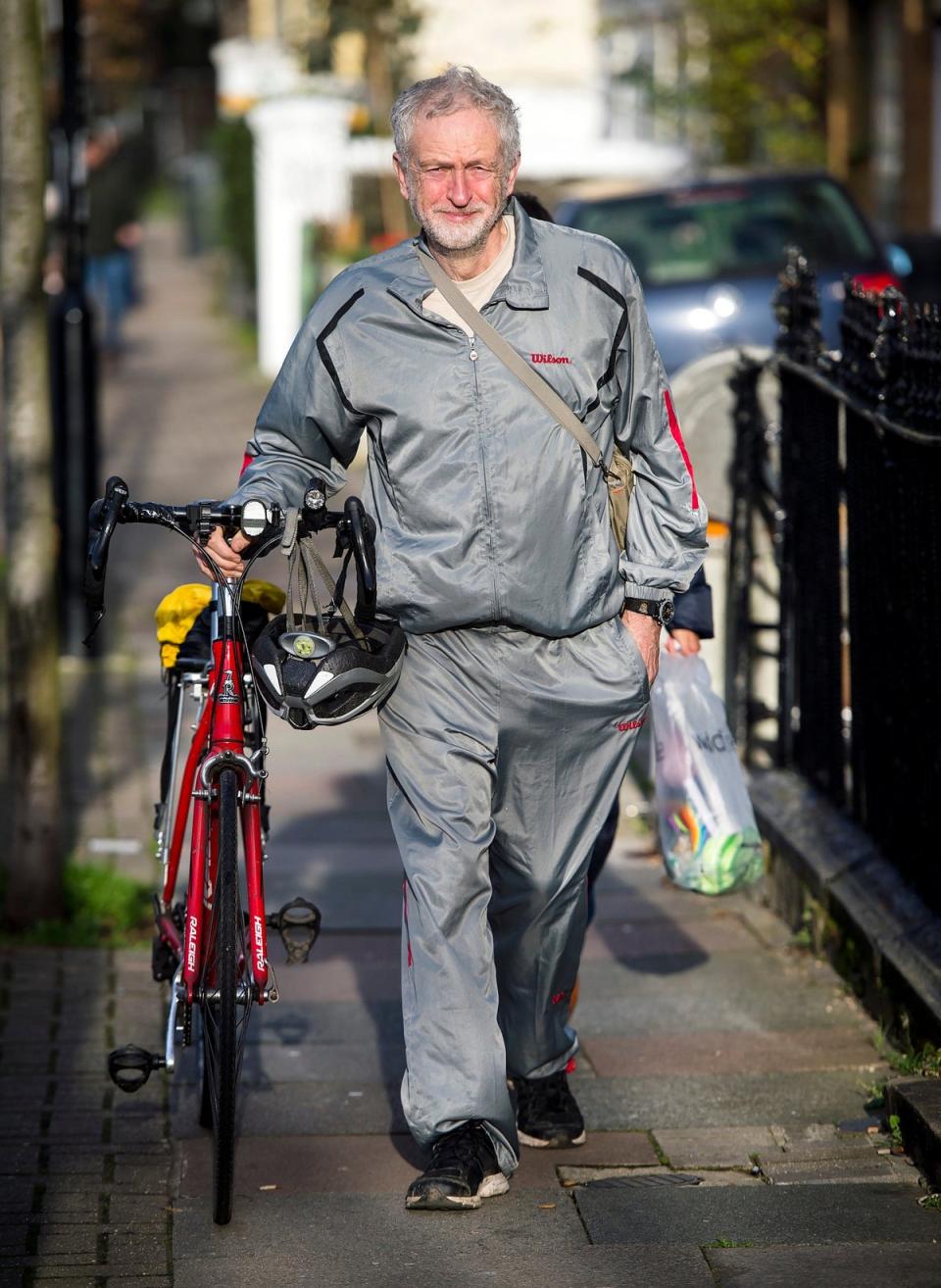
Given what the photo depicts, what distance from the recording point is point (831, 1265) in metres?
3.49

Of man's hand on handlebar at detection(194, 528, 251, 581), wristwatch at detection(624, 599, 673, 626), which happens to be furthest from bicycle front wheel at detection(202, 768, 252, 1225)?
wristwatch at detection(624, 599, 673, 626)

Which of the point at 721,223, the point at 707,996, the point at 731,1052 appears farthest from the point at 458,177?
the point at 721,223

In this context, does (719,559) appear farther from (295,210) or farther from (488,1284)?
(295,210)

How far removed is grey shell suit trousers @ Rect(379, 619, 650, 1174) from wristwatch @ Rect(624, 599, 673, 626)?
4 cm

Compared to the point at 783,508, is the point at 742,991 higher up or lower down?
lower down

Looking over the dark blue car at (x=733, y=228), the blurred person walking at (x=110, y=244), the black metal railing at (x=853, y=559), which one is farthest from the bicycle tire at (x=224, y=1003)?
the dark blue car at (x=733, y=228)

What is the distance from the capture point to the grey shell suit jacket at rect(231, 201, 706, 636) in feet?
12.6

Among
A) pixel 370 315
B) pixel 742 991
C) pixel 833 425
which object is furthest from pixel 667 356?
pixel 370 315

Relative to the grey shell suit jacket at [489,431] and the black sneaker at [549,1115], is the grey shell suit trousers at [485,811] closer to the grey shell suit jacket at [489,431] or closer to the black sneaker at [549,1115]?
the grey shell suit jacket at [489,431]

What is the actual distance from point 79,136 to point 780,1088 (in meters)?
6.31

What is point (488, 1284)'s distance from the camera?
140 inches

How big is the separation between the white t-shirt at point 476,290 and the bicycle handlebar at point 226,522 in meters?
0.40

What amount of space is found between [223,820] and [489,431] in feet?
2.89

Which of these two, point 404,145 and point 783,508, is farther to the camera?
point 783,508
